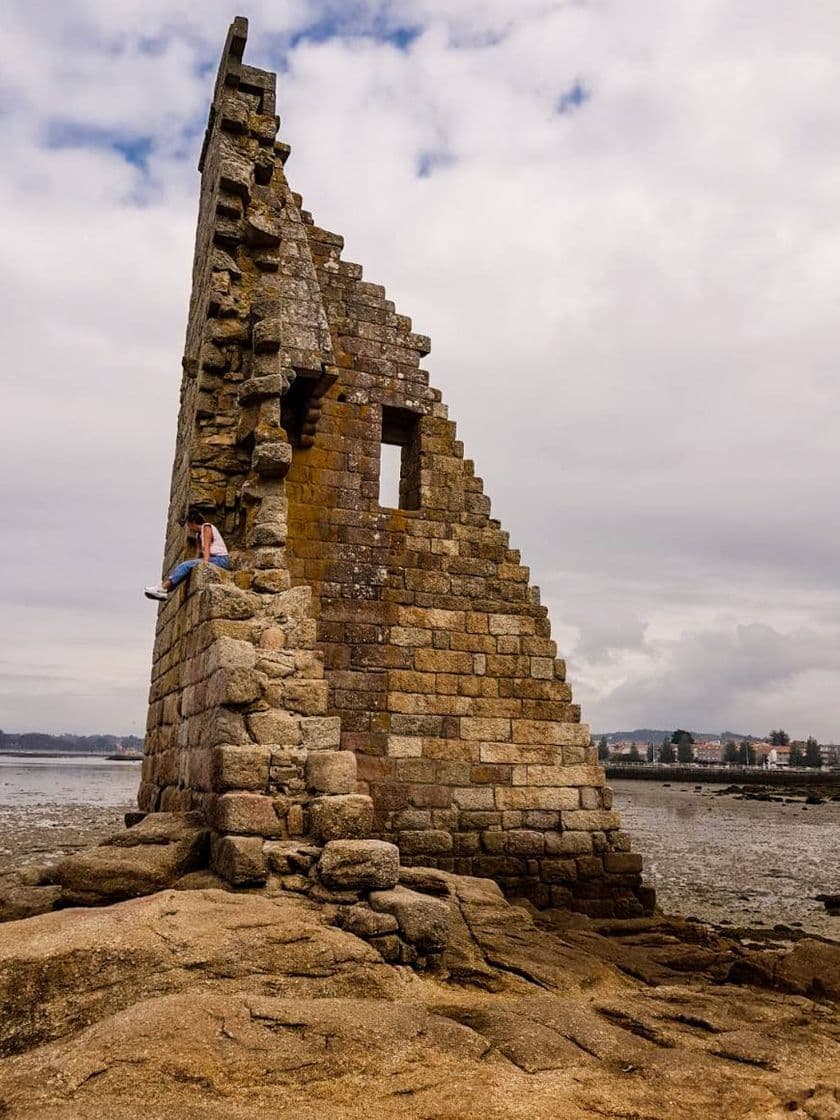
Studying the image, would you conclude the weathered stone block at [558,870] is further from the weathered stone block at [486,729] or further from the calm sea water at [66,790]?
the calm sea water at [66,790]

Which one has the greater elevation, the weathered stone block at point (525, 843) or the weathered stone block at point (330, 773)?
the weathered stone block at point (330, 773)

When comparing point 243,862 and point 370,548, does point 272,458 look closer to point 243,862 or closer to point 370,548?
point 370,548

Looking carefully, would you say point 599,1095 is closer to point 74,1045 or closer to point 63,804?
point 74,1045

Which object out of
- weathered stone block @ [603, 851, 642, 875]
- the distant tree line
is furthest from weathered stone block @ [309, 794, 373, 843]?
the distant tree line

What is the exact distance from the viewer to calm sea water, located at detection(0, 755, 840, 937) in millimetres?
11750

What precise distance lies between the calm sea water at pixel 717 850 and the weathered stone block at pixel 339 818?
6692 millimetres

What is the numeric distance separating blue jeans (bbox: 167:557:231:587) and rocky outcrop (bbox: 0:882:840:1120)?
334 cm

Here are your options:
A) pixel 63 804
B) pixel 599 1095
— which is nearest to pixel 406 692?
pixel 599 1095

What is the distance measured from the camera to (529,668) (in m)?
10.6

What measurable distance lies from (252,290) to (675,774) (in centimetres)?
7913

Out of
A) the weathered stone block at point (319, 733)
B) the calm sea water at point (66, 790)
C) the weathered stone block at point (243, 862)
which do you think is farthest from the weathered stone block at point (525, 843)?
the calm sea water at point (66, 790)

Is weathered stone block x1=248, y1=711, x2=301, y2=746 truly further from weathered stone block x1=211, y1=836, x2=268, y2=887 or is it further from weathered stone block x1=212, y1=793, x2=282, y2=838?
weathered stone block x1=211, y1=836, x2=268, y2=887

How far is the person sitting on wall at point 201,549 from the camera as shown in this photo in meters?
7.89

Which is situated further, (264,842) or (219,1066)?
(264,842)
